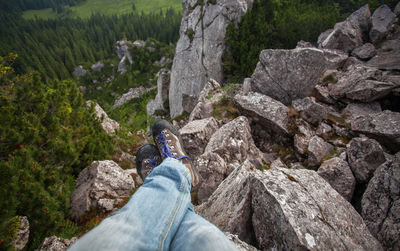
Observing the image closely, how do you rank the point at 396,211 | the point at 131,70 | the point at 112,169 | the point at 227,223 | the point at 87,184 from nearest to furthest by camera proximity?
the point at 227,223
the point at 396,211
the point at 87,184
the point at 112,169
the point at 131,70

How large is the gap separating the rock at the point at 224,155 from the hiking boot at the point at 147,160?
1162 millimetres

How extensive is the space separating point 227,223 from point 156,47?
8110cm

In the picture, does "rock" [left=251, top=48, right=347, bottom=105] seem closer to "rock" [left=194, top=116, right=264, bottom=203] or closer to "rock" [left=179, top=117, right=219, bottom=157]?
"rock" [left=194, top=116, right=264, bottom=203]

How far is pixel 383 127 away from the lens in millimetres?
5586

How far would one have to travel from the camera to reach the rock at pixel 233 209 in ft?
9.36

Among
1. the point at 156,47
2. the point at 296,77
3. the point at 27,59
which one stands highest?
the point at 296,77

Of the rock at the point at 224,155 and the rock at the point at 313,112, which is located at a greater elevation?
the rock at the point at 313,112

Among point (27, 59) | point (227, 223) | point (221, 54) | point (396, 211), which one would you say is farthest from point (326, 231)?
point (27, 59)

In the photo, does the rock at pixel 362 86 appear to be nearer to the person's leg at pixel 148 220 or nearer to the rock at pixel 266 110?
the rock at pixel 266 110

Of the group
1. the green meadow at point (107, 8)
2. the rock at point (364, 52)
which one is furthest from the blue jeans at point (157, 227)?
the green meadow at point (107, 8)

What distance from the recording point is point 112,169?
4.93 m

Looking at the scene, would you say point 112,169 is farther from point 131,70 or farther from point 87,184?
point 131,70

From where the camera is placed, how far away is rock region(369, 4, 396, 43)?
1420cm

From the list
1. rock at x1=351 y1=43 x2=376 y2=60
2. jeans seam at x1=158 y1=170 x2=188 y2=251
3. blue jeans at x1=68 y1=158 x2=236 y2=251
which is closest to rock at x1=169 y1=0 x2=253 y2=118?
rock at x1=351 y1=43 x2=376 y2=60
